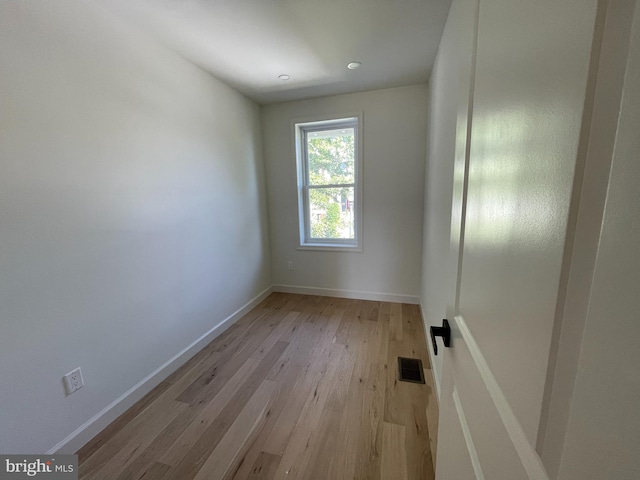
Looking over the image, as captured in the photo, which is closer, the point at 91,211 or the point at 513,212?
the point at 513,212

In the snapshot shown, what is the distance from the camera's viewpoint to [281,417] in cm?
150

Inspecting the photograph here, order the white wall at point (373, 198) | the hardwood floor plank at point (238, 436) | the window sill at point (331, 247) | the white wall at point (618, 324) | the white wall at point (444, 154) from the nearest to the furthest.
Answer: the white wall at point (618, 324)
the hardwood floor plank at point (238, 436)
the white wall at point (444, 154)
the white wall at point (373, 198)
the window sill at point (331, 247)

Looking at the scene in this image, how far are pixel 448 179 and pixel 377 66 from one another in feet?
4.54

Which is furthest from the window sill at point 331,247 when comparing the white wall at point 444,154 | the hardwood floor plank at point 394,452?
the hardwood floor plank at point 394,452

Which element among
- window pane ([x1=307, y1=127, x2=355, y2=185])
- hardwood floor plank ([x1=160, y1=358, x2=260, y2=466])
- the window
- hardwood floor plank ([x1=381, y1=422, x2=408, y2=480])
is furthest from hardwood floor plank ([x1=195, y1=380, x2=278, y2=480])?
window pane ([x1=307, y1=127, x2=355, y2=185])

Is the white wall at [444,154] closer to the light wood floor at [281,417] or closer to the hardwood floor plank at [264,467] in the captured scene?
the light wood floor at [281,417]

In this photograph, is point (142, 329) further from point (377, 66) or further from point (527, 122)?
point (377, 66)

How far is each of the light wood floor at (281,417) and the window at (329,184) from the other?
1312mm

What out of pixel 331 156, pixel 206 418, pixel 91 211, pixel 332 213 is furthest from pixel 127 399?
pixel 331 156

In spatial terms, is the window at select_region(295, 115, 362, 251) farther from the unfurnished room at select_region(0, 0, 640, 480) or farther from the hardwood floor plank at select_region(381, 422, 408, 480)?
the hardwood floor plank at select_region(381, 422, 408, 480)

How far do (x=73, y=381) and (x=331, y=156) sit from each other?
294 cm

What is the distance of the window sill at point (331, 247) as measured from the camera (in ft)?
10.1

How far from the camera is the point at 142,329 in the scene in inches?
66.0

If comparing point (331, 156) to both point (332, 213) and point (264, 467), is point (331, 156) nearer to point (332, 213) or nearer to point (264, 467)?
point (332, 213)
